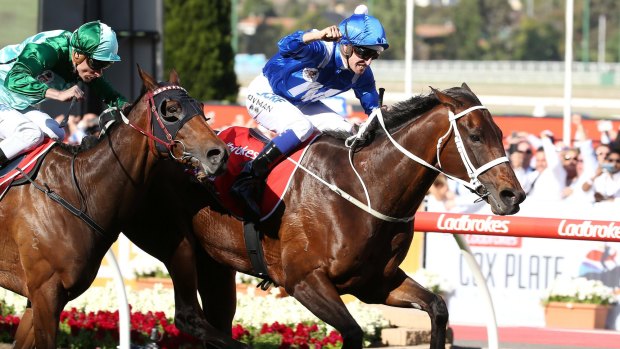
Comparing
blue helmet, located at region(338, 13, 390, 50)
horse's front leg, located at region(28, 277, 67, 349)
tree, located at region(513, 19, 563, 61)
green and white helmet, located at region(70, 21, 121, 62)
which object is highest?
tree, located at region(513, 19, 563, 61)

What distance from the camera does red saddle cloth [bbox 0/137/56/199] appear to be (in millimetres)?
5938

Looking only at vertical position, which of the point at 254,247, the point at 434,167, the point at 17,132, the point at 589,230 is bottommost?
the point at 254,247

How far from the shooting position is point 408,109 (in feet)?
19.4

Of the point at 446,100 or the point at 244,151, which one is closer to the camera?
the point at 446,100

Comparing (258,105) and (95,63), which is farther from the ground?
(95,63)

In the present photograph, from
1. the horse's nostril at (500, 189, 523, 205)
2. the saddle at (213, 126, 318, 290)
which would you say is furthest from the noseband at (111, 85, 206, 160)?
the horse's nostril at (500, 189, 523, 205)

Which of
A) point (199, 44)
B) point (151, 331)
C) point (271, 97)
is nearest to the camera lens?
point (271, 97)

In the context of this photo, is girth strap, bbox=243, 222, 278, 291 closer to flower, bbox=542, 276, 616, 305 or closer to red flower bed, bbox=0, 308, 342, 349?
red flower bed, bbox=0, 308, 342, 349

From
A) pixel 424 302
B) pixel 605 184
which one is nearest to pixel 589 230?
pixel 424 302

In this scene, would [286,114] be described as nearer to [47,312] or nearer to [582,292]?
[47,312]

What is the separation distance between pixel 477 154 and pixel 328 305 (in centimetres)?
108

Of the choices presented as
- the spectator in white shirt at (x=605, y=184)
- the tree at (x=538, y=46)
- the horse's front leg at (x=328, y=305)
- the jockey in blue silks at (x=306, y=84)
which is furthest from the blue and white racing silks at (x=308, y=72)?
the tree at (x=538, y=46)

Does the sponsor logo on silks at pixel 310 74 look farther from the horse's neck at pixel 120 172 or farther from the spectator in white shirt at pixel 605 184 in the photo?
the spectator in white shirt at pixel 605 184

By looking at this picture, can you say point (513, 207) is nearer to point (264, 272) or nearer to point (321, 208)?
point (321, 208)
